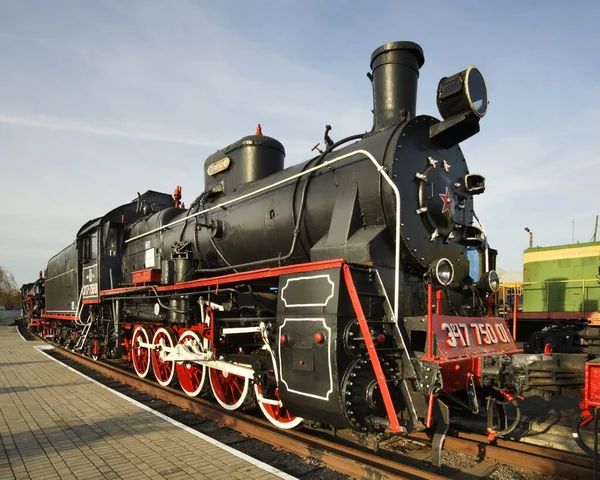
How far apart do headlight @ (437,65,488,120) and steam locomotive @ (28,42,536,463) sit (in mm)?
17

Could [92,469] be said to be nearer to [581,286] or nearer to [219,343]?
[219,343]

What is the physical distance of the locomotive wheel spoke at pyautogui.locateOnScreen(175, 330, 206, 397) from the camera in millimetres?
6754

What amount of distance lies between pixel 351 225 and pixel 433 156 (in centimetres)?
135

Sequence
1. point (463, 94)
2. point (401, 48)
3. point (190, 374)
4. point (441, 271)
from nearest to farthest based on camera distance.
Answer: point (441, 271)
point (463, 94)
point (401, 48)
point (190, 374)

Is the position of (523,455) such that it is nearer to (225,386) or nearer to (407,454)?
(407,454)

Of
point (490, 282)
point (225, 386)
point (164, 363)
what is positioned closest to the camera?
point (490, 282)

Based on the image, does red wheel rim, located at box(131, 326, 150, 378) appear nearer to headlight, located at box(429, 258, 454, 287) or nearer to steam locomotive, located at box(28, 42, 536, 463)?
steam locomotive, located at box(28, 42, 536, 463)

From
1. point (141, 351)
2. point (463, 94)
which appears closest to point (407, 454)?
point (463, 94)

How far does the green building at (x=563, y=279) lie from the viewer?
39.3 ft

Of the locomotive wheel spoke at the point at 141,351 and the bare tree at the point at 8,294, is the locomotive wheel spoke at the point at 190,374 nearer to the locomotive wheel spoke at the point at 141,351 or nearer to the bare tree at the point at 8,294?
the locomotive wheel spoke at the point at 141,351

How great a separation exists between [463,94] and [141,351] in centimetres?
731

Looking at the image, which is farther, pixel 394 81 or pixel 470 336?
pixel 394 81

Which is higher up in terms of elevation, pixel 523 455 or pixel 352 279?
pixel 352 279

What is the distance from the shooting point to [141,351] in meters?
8.79
